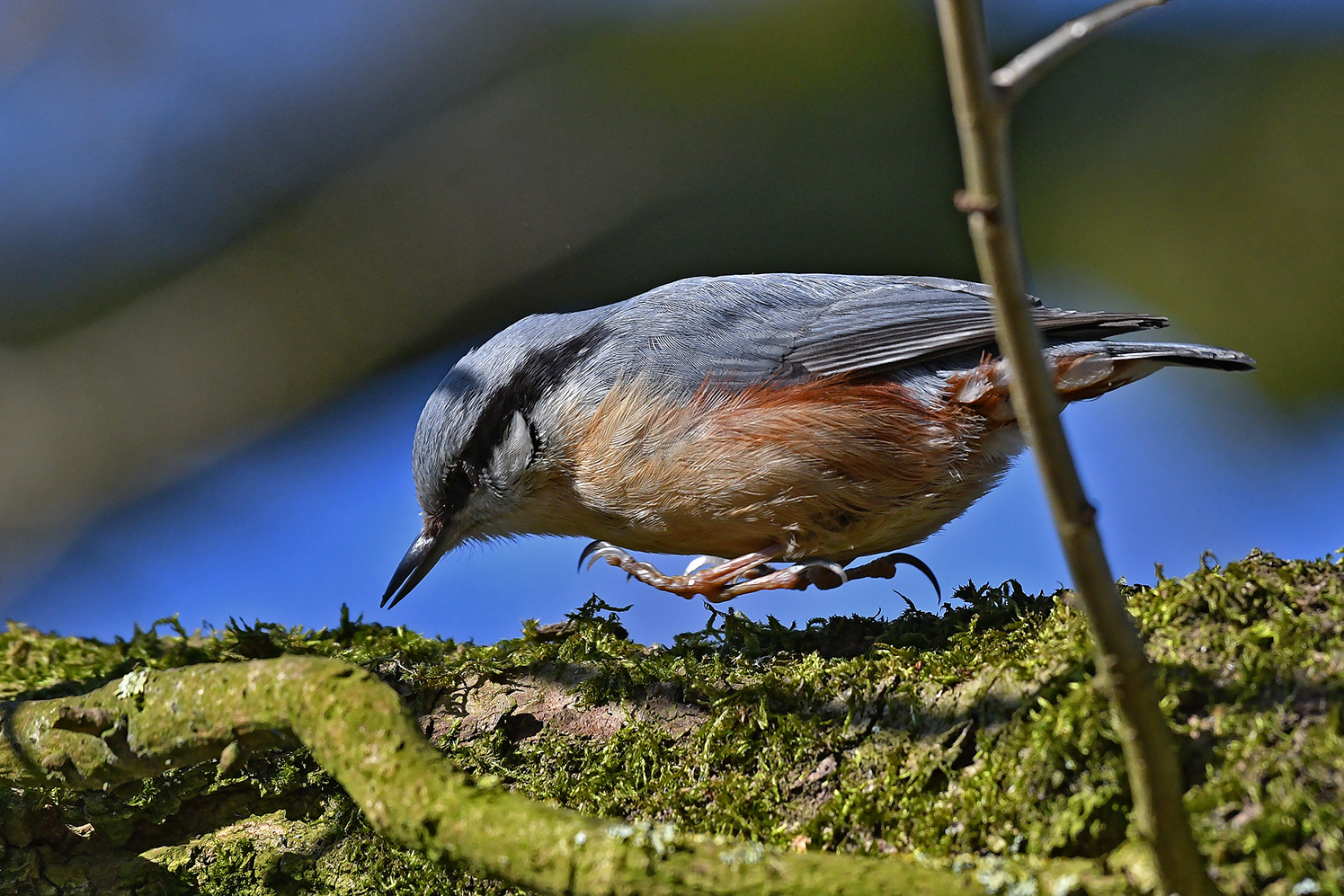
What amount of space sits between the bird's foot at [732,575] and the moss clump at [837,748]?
0.41 meters

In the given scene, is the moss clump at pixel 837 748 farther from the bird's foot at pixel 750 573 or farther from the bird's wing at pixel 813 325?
the bird's wing at pixel 813 325

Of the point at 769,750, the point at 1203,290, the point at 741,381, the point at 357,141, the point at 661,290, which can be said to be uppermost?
the point at 357,141

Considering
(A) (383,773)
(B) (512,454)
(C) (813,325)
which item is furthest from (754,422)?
(A) (383,773)

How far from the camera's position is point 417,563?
115 inches

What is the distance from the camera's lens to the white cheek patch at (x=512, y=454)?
110 inches

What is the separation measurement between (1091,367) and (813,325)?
749 millimetres

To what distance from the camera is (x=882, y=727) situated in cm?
157

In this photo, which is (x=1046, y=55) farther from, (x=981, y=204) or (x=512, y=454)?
(x=512, y=454)

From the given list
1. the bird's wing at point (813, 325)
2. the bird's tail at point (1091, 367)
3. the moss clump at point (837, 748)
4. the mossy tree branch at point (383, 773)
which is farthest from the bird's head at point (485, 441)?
the mossy tree branch at point (383, 773)

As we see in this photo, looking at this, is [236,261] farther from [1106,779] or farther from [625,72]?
[1106,779]

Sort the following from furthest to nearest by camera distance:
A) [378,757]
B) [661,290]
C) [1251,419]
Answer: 1. [1251,419]
2. [661,290]
3. [378,757]

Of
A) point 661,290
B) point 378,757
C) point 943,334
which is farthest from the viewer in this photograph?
point 661,290

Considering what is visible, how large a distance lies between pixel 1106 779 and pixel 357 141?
4.24 m

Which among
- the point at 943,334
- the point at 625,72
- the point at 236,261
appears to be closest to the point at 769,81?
the point at 625,72
